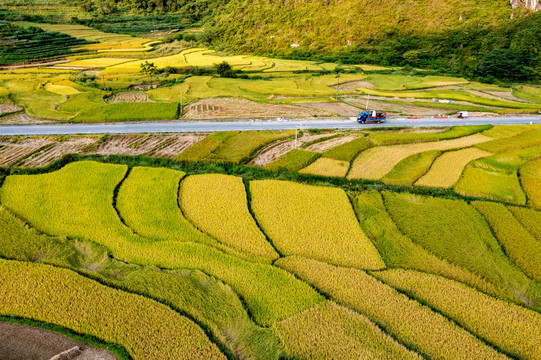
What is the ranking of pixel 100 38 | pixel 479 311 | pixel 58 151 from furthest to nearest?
pixel 100 38, pixel 58 151, pixel 479 311

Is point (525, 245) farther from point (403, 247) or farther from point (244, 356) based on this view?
point (244, 356)

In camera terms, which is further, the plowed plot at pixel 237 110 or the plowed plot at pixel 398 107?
the plowed plot at pixel 398 107

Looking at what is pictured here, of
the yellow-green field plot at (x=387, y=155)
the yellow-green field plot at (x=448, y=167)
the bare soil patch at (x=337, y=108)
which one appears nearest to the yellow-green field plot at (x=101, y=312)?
the yellow-green field plot at (x=387, y=155)

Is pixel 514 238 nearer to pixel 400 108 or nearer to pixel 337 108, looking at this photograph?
pixel 337 108

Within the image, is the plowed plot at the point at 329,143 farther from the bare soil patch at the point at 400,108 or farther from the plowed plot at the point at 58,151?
the plowed plot at the point at 58,151

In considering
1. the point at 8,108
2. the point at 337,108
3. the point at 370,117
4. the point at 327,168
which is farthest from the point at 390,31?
the point at 8,108

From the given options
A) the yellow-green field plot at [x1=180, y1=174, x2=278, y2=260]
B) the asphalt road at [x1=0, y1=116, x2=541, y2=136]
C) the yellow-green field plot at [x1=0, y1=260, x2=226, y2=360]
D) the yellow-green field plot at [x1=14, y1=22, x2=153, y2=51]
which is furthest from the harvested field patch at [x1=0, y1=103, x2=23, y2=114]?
the yellow-green field plot at [x1=14, y1=22, x2=153, y2=51]
